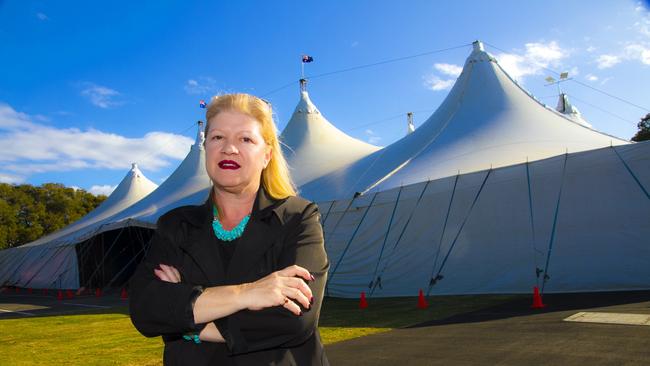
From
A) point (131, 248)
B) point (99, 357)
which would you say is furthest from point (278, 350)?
point (131, 248)

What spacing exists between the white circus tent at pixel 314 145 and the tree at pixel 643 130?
27.8m

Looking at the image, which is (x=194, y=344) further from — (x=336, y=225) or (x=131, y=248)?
(x=131, y=248)

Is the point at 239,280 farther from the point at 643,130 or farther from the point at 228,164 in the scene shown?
the point at 643,130

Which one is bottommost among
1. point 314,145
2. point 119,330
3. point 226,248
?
point 119,330

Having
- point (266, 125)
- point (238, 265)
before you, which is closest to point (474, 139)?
point (266, 125)

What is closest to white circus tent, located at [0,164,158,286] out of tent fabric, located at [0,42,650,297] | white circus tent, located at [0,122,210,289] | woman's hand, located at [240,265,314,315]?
white circus tent, located at [0,122,210,289]

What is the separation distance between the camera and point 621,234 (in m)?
9.39

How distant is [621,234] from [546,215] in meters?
1.48

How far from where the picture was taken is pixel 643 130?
124ft

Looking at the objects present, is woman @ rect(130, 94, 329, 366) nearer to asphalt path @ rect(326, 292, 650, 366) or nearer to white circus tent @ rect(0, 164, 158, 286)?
asphalt path @ rect(326, 292, 650, 366)

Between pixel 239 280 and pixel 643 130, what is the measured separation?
4609cm

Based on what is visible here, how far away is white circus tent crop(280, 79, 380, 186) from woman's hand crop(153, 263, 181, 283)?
17.1 m

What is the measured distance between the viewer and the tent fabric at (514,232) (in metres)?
9.40

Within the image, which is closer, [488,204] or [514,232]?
[514,232]
